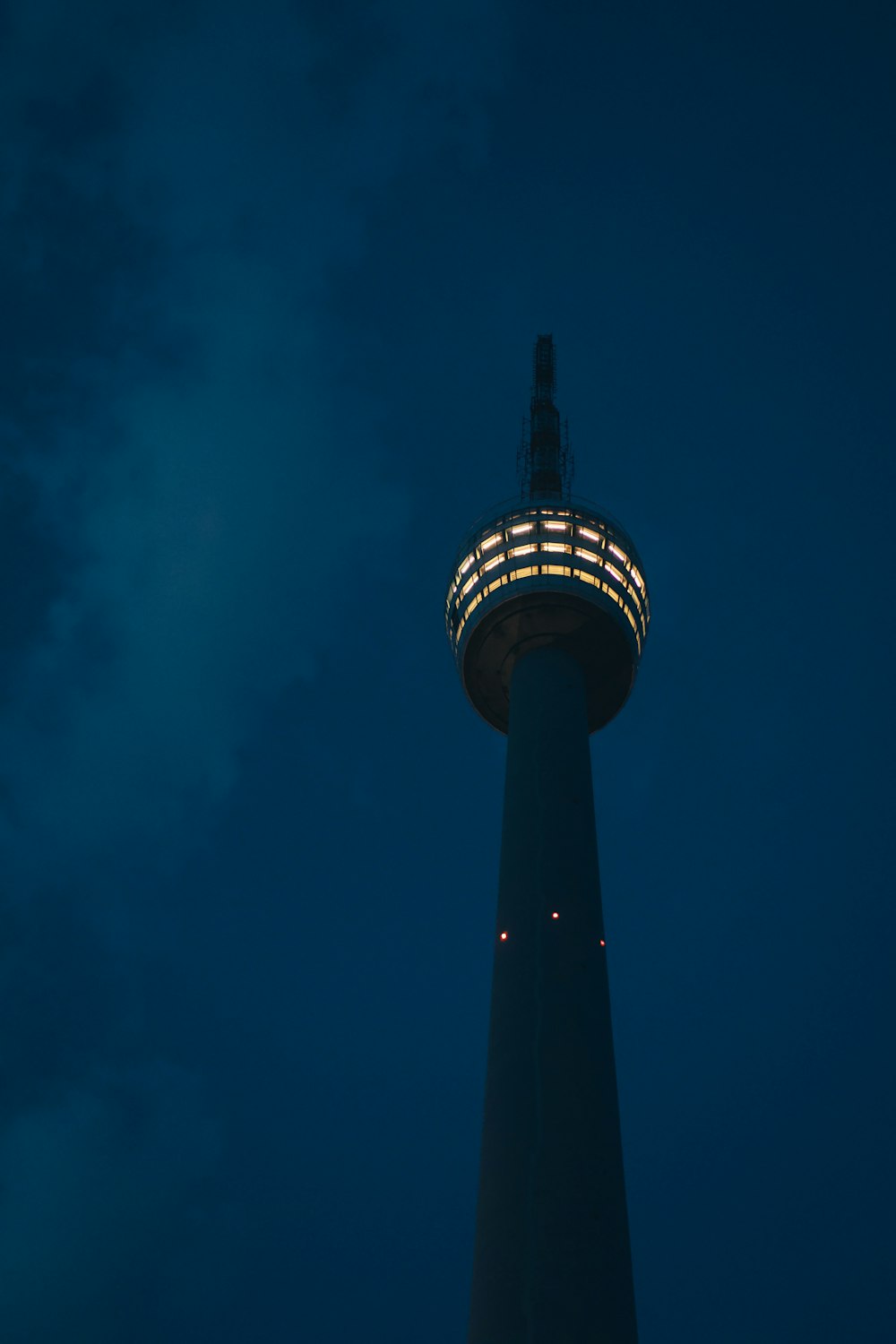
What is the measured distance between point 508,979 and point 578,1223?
8813mm

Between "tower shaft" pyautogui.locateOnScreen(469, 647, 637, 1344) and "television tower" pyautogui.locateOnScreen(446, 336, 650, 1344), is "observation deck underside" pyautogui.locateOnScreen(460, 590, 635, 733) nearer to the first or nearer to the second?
"television tower" pyautogui.locateOnScreen(446, 336, 650, 1344)

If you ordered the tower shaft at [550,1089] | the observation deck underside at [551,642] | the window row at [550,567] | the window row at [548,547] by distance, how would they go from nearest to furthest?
the tower shaft at [550,1089]
the observation deck underside at [551,642]
the window row at [550,567]
the window row at [548,547]

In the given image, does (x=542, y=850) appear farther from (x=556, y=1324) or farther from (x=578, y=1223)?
(x=556, y=1324)

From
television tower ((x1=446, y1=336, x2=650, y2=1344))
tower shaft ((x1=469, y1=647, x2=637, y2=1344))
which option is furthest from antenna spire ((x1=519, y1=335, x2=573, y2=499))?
tower shaft ((x1=469, y1=647, x2=637, y2=1344))

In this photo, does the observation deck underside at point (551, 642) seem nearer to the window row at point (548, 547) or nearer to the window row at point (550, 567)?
the window row at point (550, 567)

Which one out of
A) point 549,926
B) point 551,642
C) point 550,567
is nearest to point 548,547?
point 550,567

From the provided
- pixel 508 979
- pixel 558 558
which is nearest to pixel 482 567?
pixel 558 558

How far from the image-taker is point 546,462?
6444cm

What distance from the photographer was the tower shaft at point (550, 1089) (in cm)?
3008

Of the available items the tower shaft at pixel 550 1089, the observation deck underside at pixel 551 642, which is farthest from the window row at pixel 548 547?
A: the tower shaft at pixel 550 1089

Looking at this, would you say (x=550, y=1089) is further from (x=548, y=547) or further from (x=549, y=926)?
(x=548, y=547)

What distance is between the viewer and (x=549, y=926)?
38719 millimetres

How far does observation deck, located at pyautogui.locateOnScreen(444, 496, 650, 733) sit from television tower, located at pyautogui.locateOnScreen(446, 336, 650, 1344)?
0.09 meters

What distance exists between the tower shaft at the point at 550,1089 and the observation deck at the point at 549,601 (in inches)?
225
